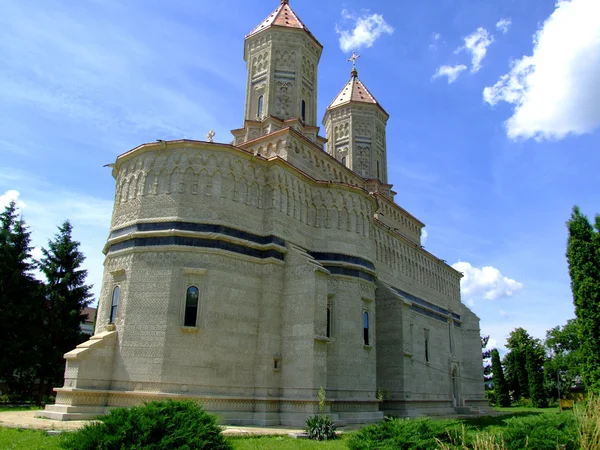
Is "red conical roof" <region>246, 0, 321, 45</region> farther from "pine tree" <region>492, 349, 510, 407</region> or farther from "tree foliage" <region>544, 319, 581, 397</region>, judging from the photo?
"tree foliage" <region>544, 319, 581, 397</region>

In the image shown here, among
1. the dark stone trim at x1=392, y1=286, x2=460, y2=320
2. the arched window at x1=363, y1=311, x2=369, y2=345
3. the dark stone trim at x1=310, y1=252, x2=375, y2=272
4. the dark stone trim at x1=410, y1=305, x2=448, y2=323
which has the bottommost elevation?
the arched window at x1=363, y1=311, x2=369, y2=345

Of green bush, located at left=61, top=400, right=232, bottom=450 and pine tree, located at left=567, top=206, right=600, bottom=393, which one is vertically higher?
pine tree, located at left=567, top=206, right=600, bottom=393

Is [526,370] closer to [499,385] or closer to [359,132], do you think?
[499,385]

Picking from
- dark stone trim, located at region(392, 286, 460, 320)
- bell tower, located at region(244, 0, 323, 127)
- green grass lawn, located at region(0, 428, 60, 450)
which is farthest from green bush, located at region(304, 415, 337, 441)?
bell tower, located at region(244, 0, 323, 127)

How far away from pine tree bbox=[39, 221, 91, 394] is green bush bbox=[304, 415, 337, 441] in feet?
55.5

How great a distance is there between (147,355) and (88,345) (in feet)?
6.66

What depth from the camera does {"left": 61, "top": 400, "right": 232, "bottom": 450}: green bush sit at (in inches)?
287

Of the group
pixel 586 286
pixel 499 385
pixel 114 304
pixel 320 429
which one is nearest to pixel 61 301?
pixel 114 304

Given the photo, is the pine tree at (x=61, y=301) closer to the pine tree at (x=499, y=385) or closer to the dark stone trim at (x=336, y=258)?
the dark stone trim at (x=336, y=258)

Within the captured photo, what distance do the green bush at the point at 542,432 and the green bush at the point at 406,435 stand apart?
3.80 feet

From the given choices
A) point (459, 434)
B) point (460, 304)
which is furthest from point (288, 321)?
point (460, 304)

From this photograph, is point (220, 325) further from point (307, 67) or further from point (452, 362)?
point (452, 362)

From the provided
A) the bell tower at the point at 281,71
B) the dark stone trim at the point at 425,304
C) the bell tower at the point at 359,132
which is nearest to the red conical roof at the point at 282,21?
the bell tower at the point at 281,71

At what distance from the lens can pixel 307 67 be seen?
26875mm
